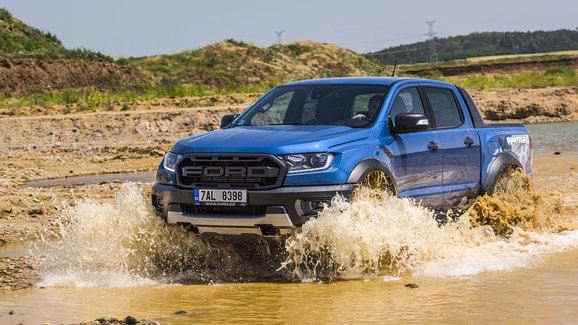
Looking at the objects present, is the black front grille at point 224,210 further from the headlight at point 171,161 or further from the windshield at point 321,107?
Answer: the windshield at point 321,107

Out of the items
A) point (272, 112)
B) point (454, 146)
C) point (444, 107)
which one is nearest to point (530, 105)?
point (444, 107)

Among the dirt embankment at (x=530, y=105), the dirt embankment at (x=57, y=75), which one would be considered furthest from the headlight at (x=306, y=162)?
the dirt embankment at (x=57, y=75)

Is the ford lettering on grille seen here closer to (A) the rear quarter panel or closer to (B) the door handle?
(B) the door handle

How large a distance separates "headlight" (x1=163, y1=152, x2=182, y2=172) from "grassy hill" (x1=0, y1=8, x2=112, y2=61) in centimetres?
5068

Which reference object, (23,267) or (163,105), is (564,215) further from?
(163,105)

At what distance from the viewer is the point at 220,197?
8992 mm

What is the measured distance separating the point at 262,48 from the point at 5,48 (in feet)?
82.0

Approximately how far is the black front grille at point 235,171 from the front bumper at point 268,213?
11 centimetres

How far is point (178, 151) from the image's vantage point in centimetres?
945

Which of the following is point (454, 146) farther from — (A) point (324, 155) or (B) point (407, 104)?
(A) point (324, 155)

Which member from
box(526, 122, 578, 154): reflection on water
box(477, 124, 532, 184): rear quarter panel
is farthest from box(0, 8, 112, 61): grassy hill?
box(477, 124, 532, 184): rear quarter panel

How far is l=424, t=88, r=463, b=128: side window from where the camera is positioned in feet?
35.9

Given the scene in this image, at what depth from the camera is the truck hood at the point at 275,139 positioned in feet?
29.6

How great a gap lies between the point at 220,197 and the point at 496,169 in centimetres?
361
